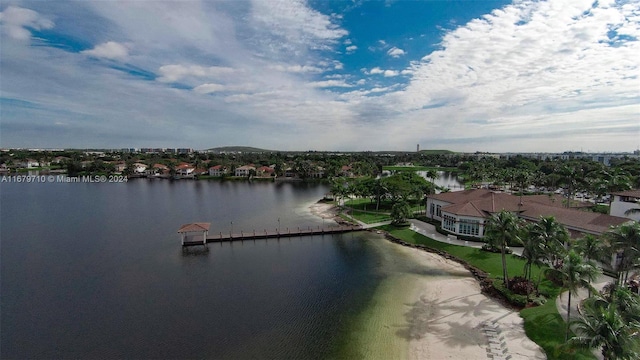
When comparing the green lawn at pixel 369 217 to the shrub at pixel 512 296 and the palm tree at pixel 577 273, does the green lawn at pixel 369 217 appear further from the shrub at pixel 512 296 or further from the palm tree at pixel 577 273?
the palm tree at pixel 577 273

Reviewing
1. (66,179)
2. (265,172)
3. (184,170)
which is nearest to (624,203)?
(265,172)

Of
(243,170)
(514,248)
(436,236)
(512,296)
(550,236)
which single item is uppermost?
(550,236)

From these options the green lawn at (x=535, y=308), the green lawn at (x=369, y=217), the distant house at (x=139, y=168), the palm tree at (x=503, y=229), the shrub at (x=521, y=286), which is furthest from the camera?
the distant house at (x=139, y=168)

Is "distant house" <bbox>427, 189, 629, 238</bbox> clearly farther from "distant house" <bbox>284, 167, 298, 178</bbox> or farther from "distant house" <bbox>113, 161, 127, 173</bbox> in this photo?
"distant house" <bbox>113, 161, 127, 173</bbox>

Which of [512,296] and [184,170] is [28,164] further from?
[512,296]

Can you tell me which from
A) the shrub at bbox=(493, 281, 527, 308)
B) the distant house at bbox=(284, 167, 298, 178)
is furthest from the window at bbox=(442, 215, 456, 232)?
the distant house at bbox=(284, 167, 298, 178)

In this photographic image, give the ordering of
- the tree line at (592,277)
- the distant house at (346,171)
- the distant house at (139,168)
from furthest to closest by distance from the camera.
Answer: the distant house at (139,168), the distant house at (346,171), the tree line at (592,277)

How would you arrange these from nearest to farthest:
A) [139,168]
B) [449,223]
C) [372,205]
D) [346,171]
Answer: [449,223] < [372,205] < [346,171] < [139,168]

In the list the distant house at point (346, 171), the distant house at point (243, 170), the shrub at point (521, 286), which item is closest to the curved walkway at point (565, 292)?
the shrub at point (521, 286)

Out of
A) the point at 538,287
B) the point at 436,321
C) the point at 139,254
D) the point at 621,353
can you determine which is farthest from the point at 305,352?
the point at 139,254
